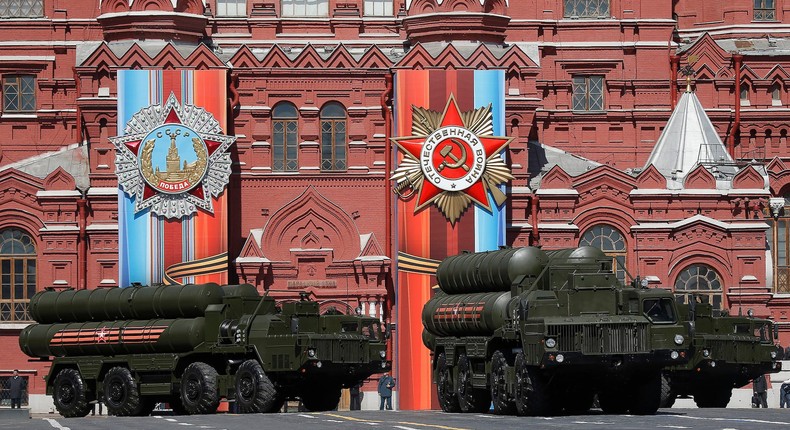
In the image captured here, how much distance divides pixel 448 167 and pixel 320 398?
17.8m

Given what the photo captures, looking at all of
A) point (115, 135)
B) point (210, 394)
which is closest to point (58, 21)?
point (115, 135)

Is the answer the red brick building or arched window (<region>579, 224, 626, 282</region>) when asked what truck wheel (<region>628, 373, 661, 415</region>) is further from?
arched window (<region>579, 224, 626, 282</region>)

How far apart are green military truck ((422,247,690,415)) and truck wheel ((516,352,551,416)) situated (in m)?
0.02

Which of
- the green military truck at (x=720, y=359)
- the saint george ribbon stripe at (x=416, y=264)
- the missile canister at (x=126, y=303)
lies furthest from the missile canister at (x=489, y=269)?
the saint george ribbon stripe at (x=416, y=264)

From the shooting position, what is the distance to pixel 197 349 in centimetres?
4803

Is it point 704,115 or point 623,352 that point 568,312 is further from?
point 704,115

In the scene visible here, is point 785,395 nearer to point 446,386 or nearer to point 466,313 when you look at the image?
point 446,386

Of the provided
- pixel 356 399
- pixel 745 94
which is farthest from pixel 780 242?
pixel 356 399

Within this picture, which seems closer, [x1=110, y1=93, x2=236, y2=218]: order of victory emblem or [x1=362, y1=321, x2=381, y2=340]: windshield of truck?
[x1=362, y1=321, x2=381, y2=340]: windshield of truck

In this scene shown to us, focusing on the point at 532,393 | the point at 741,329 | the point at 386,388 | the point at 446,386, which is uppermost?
the point at 741,329

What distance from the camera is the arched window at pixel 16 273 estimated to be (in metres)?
66.2

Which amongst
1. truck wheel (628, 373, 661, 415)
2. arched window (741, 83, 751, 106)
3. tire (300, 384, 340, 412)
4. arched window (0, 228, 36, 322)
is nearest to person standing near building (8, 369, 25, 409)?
arched window (0, 228, 36, 322)

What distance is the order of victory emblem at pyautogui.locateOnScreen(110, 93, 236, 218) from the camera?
2534 inches

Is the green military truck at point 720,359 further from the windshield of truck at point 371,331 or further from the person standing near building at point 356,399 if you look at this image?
the person standing near building at point 356,399
